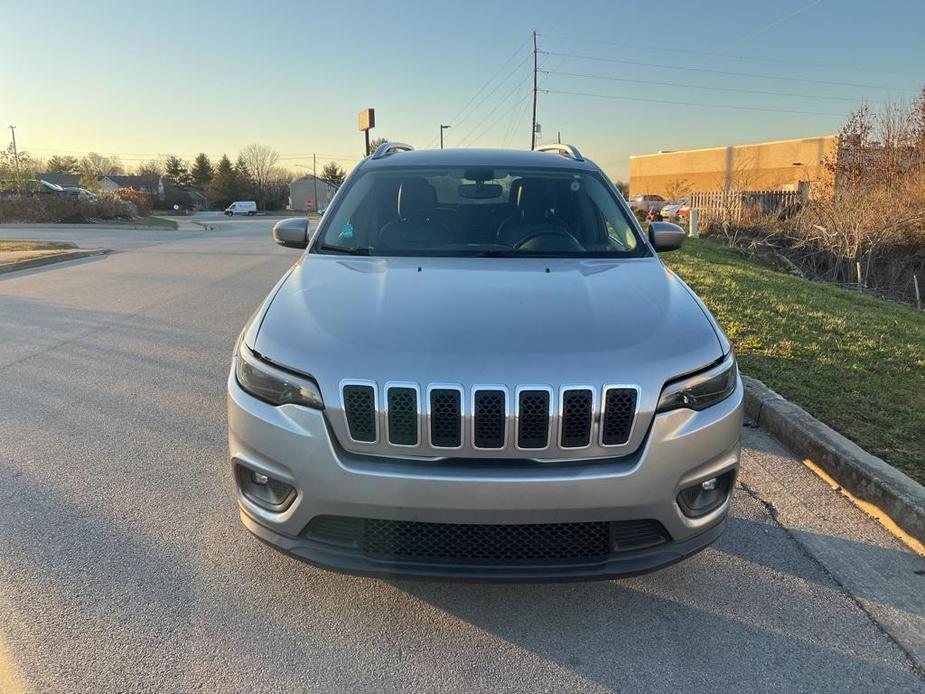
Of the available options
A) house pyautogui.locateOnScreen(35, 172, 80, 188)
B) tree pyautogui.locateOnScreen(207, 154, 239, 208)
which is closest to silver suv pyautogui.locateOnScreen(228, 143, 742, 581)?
tree pyautogui.locateOnScreen(207, 154, 239, 208)

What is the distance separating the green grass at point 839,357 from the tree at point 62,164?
108185 mm

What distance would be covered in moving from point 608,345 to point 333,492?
1100mm

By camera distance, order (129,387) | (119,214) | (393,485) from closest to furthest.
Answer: (393,485), (129,387), (119,214)

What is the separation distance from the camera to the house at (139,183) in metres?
86.2

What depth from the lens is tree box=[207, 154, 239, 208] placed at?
83375mm

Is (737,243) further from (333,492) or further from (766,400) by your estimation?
(333,492)

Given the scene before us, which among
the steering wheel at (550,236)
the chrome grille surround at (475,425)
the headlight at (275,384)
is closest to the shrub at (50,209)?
the steering wheel at (550,236)

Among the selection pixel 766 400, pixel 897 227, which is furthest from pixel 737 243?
pixel 766 400

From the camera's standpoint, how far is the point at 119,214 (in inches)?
1496

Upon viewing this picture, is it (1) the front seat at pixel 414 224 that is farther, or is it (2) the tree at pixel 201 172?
(2) the tree at pixel 201 172

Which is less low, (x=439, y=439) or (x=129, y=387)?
(x=439, y=439)

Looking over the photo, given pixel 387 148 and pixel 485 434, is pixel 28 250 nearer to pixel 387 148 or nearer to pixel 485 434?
pixel 387 148

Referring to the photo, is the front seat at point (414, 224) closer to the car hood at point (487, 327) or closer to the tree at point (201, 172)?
the car hood at point (487, 327)

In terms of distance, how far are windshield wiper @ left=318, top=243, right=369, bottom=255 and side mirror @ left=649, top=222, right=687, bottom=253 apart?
1783mm
